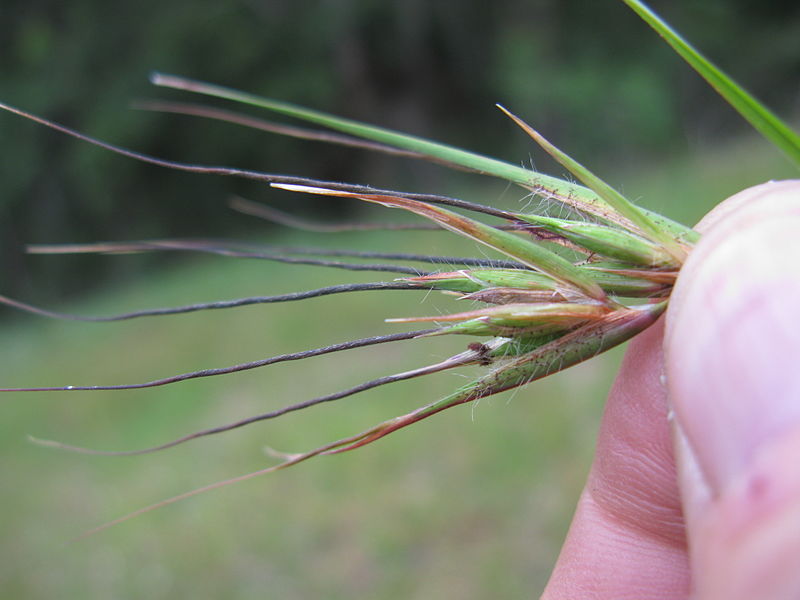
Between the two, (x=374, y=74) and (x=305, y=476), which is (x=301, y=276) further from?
(x=374, y=74)

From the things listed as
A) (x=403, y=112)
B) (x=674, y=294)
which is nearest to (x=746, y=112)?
(x=674, y=294)

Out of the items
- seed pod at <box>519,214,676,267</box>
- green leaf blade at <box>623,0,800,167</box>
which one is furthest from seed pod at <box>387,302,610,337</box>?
green leaf blade at <box>623,0,800,167</box>

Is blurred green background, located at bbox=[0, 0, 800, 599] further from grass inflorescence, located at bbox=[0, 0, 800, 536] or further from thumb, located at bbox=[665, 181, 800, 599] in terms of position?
thumb, located at bbox=[665, 181, 800, 599]

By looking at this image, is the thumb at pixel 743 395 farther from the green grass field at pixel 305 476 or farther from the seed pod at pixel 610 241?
the green grass field at pixel 305 476

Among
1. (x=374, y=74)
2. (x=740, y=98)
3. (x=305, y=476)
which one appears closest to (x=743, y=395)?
(x=740, y=98)

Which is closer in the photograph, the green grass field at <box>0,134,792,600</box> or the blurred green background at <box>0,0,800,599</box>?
the green grass field at <box>0,134,792,600</box>

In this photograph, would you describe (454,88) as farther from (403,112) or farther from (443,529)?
(443,529)

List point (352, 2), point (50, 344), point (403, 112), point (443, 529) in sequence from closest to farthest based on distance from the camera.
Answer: point (443, 529) → point (50, 344) → point (352, 2) → point (403, 112)
